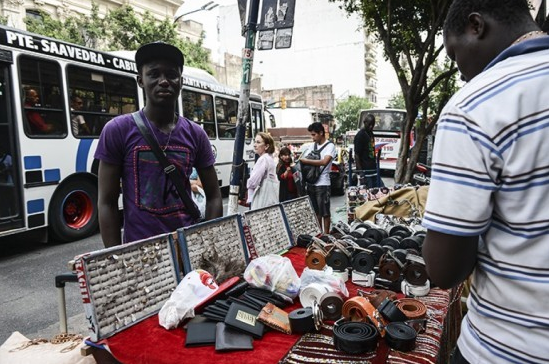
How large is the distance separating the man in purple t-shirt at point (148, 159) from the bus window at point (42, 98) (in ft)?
16.2

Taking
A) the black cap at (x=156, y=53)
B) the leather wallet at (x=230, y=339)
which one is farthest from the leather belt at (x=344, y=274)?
the black cap at (x=156, y=53)

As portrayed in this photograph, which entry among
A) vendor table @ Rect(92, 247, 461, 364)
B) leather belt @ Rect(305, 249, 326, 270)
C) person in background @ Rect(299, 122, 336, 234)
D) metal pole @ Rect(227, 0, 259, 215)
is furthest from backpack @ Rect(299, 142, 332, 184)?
vendor table @ Rect(92, 247, 461, 364)

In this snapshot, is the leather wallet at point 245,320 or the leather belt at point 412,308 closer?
the leather wallet at point 245,320

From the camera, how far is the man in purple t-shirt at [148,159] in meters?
2.30

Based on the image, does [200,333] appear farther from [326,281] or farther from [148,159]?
[148,159]

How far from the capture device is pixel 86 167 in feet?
23.9

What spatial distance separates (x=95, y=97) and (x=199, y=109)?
3.32 metres

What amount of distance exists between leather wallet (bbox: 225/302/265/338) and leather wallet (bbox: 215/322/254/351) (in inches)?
1.0

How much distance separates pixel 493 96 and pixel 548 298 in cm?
49

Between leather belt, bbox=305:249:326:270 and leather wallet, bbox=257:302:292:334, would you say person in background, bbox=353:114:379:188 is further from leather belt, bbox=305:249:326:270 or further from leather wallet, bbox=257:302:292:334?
leather wallet, bbox=257:302:292:334

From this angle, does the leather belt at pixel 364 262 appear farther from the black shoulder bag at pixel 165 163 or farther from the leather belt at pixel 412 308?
the black shoulder bag at pixel 165 163

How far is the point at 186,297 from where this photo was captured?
1915 millimetres

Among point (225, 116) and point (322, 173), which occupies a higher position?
point (225, 116)

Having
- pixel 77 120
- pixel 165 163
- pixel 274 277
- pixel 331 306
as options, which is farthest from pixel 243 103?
pixel 77 120
